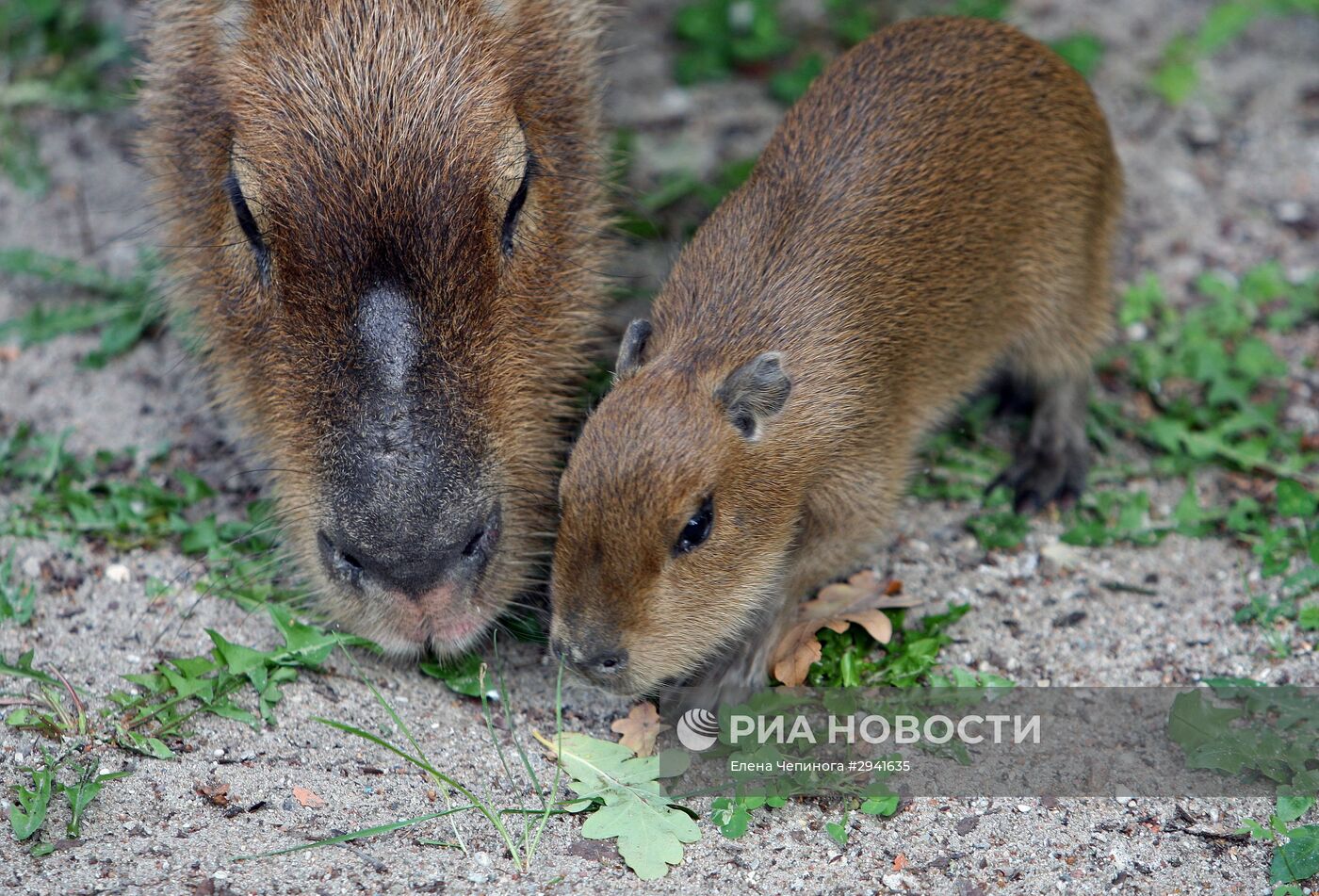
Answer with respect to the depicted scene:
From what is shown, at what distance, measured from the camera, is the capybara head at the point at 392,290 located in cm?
416

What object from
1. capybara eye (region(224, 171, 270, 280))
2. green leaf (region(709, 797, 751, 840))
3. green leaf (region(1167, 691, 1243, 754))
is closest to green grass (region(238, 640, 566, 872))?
green leaf (region(709, 797, 751, 840))

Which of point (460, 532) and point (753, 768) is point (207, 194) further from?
point (753, 768)

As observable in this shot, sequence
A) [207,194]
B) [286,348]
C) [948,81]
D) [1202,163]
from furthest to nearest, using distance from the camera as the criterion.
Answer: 1. [1202,163]
2. [948,81]
3. [207,194]
4. [286,348]

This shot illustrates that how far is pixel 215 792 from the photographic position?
4125mm

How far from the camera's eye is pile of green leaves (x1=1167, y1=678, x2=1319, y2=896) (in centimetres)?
396

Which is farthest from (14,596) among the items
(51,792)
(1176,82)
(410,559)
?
(1176,82)

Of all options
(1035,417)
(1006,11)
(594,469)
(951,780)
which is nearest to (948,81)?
(1035,417)

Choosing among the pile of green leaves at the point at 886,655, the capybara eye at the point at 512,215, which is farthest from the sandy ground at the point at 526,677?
the capybara eye at the point at 512,215

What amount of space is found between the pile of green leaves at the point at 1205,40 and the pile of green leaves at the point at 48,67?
5.57 m

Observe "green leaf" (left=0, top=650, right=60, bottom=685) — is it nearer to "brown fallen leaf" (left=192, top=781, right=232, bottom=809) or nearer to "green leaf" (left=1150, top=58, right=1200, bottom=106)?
"brown fallen leaf" (left=192, top=781, right=232, bottom=809)

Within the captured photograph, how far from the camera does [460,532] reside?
4133 millimetres

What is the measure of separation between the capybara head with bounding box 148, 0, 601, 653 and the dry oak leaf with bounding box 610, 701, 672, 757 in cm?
59

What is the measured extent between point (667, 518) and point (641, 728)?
2.66 feet

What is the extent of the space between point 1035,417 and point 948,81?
1.48 meters
